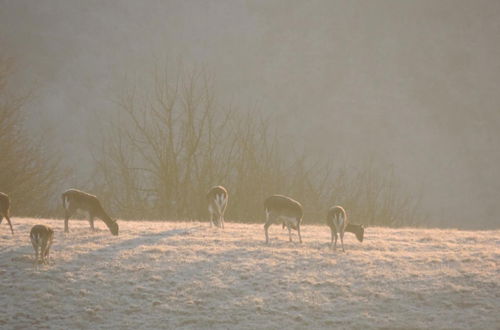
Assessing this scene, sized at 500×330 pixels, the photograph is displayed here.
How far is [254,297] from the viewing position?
1523 cm

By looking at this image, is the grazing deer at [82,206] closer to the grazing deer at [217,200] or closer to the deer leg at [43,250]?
the deer leg at [43,250]

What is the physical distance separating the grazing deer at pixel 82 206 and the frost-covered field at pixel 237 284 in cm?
44

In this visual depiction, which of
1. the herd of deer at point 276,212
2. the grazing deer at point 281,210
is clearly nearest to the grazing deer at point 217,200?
the herd of deer at point 276,212

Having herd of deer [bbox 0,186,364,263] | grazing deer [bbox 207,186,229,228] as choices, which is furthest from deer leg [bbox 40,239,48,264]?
grazing deer [bbox 207,186,229,228]

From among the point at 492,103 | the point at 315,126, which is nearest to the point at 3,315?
the point at 315,126

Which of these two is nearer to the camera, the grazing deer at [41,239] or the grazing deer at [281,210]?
the grazing deer at [41,239]

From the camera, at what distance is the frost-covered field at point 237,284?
14328 mm

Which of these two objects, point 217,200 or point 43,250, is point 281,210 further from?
point 43,250

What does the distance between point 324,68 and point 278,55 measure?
5.07 m

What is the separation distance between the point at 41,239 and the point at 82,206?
377 centimetres

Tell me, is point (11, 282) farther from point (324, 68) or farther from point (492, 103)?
point (492, 103)

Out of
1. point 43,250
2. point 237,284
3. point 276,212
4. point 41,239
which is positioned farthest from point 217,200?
point 41,239

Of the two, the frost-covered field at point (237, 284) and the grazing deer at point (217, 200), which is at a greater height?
the grazing deer at point (217, 200)

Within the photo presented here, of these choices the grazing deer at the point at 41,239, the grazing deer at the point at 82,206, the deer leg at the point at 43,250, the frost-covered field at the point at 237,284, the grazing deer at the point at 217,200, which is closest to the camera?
the frost-covered field at the point at 237,284
